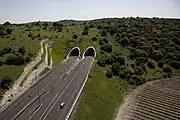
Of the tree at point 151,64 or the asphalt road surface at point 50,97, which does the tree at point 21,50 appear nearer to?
the asphalt road surface at point 50,97

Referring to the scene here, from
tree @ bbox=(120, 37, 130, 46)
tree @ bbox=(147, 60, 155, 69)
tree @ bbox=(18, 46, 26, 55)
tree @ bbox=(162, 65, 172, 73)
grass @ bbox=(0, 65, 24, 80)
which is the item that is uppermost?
tree @ bbox=(18, 46, 26, 55)

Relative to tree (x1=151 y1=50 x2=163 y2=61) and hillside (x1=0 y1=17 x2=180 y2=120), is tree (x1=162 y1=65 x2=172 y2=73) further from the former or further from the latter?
tree (x1=151 y1=50 x2=163 y2=61)

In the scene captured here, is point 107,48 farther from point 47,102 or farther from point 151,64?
point 47,102

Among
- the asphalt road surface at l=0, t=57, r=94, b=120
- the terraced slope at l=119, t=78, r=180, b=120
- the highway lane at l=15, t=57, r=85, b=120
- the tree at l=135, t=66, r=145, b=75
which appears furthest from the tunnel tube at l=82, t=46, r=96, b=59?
the terraced slope at l=119, t=78, r=180, b=120

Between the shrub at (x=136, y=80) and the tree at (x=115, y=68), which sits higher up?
the tree at (x=115, y=68)

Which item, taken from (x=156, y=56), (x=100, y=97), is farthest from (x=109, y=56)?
(x=100, y=97)

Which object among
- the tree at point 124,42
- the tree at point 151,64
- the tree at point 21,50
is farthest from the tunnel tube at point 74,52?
the tree at point 151,64

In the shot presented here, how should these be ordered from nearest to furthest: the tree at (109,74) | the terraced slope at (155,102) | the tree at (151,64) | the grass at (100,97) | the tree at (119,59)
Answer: the grass at (100,97) < the terraced slope at (155,102) < the tree at (109,74) < the tree at (119,59) < the tree at (151,64)

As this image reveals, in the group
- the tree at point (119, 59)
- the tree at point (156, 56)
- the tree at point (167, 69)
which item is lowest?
the tree at point (167, 69)

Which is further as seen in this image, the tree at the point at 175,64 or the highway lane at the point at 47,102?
the tree at the point at 175,64
